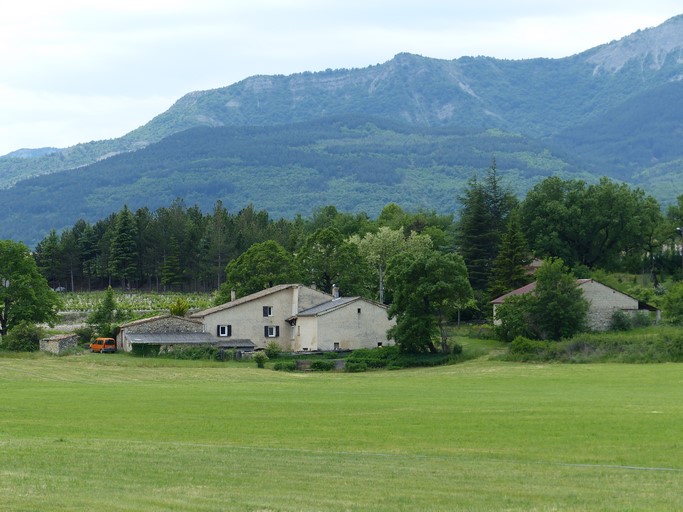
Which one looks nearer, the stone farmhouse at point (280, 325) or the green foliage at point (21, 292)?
the stone farmhouse at point (280, 325)

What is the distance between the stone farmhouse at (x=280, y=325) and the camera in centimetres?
8781

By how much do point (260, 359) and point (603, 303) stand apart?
25489 mm

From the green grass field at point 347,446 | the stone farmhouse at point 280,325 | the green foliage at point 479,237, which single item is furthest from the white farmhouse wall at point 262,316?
the green grass field at point 347,446

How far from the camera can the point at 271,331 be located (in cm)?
9244

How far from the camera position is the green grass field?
20.2 m

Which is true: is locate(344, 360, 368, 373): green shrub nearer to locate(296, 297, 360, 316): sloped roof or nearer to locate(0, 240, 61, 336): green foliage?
Answer: locate(296, 297, 360, 316): sloped roof

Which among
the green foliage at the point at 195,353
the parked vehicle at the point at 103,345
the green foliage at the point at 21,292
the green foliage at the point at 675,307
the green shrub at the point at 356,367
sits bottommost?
the green shrub at the point at 356,367

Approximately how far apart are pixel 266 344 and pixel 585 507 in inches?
2893

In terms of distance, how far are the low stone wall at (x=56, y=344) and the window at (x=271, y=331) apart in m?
15.0

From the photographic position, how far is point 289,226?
18612 cm

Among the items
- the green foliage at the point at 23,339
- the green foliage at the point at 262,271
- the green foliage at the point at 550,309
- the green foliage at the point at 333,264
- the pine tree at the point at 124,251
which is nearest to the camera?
the green foliage at the point at 550,309

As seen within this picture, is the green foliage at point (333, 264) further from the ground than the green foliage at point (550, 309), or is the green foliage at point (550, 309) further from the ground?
the green foliage at point (333, 264)

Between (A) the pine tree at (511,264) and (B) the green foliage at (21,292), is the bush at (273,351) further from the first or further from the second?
(A) the pine tree at (511,264)

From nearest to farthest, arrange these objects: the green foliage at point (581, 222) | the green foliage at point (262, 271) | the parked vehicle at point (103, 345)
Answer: the parked vehicle at point (103, 345)
the green foliage at point (262, 271)
the green foliage at point (581, 222)
